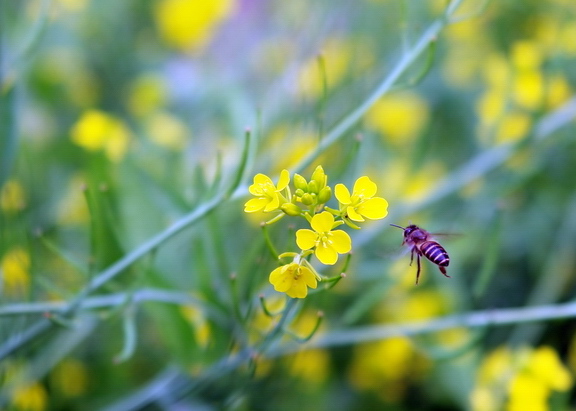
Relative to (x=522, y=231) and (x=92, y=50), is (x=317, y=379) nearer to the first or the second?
(x=522, y=231)

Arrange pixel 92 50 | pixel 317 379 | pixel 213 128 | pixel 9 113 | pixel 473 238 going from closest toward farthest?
pixel 9 113
pixel 317 379
pixel 473 238
pixel 213 128
pixel 92 50

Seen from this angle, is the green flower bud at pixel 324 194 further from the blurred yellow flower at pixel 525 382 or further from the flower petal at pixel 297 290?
the blurred yellow flower at pixel 525 382

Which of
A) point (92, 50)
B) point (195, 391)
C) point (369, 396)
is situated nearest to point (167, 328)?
point (195, 391)

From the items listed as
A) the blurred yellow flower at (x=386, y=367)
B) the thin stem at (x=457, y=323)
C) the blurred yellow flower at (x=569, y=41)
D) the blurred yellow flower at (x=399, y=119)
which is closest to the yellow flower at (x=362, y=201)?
the thin stem at (x=457, y=323)

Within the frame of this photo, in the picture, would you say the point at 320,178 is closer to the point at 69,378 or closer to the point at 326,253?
the point at 326,253

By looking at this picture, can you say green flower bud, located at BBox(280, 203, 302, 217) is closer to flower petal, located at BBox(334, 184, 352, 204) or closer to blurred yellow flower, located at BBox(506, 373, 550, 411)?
flower petal, located at BBox(334, 184, 352, 204)

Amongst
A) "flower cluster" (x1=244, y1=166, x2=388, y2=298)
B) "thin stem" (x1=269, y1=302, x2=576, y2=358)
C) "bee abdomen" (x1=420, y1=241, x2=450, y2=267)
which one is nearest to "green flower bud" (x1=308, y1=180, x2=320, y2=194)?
"flower cluster" (x1=244, y1=166, x2=388, y2=298)

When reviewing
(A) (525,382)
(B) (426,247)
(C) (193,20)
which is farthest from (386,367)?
(C) (193,20)
